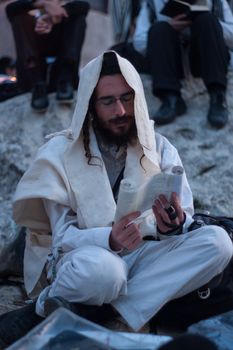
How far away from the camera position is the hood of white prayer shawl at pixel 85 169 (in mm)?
3773

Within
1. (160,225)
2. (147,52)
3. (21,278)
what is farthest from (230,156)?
(160,225)

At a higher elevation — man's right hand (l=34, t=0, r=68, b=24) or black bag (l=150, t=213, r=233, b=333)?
man's right hand (l=34, t=0, r=68, b=24)

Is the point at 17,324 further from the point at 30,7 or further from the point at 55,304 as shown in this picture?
the point at 30,7

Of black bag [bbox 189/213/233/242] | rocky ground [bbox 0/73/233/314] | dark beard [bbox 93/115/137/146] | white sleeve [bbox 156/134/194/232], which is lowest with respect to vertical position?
rocky ground [bbox 0/73/233/314]

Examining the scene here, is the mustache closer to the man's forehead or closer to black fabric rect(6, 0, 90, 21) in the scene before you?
the man's forehead

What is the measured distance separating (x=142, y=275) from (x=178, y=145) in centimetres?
221

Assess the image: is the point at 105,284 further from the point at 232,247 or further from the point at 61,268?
the point at 232,247

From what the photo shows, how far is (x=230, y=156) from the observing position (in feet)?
18.1

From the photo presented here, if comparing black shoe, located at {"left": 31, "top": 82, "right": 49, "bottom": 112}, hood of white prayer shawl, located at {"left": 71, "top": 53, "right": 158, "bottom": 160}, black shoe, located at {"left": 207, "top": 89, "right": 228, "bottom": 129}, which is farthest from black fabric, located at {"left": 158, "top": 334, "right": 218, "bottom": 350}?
black shoe, located at {"left": 31, "top": 82, "right": 49, "bottom": 112}

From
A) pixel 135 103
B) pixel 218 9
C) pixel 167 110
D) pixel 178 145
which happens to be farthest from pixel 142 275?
pixel 218 9

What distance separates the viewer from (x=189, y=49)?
19.3 ft

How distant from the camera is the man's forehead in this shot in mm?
3855

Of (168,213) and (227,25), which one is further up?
(168,213)

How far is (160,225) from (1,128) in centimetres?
273
